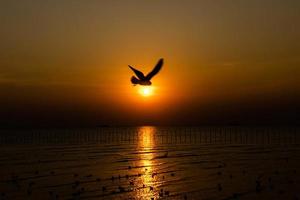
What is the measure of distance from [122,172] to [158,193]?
14.2 m

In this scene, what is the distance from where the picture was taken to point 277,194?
103ft

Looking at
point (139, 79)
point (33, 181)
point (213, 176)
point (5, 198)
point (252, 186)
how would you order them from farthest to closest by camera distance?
1. point (213, 176)
2. point (33, 181)
3. point (252, 186)
4. point (5, 198)
5. point (139, 79)

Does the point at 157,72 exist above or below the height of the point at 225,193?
above

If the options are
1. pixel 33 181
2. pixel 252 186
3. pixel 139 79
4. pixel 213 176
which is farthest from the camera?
pixel 213 176

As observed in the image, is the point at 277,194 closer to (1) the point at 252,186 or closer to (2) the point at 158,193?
(1) the point at 252,186

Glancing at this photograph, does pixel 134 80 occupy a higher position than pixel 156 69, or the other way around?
pixel 156 69

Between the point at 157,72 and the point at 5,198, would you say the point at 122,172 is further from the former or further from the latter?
the point at 157,72

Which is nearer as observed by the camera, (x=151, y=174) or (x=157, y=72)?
(x=157, y=72)

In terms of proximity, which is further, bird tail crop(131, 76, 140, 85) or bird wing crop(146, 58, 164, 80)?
bird wing crop(146, 58, 164, 80)

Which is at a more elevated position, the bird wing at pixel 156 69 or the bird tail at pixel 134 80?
the bird wing at pixel 156 69

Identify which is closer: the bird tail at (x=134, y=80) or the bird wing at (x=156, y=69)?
the bird tail at (x=134, y=80)

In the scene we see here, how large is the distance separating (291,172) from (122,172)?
18.0m

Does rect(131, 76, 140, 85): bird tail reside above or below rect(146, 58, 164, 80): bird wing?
below

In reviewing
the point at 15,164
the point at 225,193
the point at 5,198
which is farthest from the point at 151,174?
the point at 15,164
